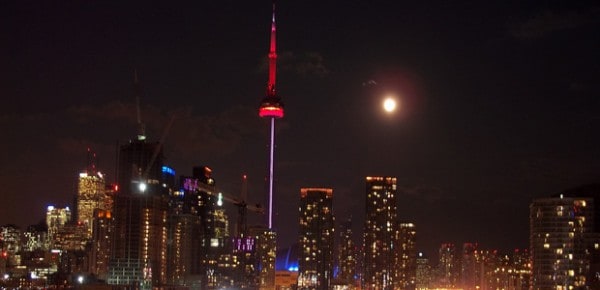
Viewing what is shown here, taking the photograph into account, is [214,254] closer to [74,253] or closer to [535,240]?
[74,253]

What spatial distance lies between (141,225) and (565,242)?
133 ft

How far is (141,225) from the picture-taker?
79.4m

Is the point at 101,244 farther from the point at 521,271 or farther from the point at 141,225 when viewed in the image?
the point at 521,271

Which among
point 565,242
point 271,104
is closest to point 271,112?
point 271,104

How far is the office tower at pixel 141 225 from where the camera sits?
78.4 meters

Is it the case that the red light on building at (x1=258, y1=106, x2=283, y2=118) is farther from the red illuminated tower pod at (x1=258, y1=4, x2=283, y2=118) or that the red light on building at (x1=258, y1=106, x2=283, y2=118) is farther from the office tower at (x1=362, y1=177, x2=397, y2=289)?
the office tower at (x1=362, y1=177, x2=397, y2=289)

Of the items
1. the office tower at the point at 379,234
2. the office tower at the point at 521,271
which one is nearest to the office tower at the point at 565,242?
the office tower at the point at 521,271

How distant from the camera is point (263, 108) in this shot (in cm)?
8038

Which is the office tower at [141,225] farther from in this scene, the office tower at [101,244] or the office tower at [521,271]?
the office tower at [521,271]

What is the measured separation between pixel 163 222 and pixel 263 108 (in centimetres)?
1315

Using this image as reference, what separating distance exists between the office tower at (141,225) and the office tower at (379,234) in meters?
24.7

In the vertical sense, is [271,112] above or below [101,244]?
above

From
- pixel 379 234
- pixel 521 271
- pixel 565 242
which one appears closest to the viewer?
pixel 565 242

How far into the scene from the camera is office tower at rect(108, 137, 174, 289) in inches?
3086
